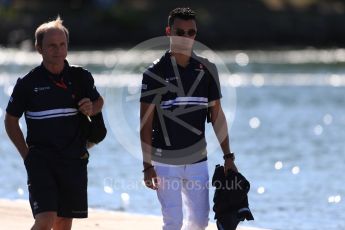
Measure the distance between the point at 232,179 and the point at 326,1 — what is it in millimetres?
74763

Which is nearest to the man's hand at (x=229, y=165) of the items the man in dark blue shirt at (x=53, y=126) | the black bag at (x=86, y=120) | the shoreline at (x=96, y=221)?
the black bag at (x=86, y=120)

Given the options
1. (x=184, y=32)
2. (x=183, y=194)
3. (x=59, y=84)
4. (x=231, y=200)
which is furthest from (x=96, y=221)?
(x=184, y=32)

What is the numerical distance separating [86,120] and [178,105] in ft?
1.95

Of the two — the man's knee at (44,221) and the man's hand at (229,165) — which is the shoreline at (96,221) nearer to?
the man's hand at (229,165)

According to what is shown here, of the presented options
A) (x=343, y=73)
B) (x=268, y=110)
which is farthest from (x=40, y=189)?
(x=343, y=73)

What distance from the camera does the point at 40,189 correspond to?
8.03m

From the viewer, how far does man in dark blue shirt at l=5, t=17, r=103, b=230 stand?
809cm

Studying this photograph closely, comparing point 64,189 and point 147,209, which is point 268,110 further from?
point 64,189

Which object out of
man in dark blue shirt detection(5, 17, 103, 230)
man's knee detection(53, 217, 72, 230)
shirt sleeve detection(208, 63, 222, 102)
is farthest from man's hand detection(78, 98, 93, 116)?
shirt sleeve detection(208, 63, 222, 102)

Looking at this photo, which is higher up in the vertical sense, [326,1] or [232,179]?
[326,1]

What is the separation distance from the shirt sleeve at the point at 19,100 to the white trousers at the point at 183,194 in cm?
94

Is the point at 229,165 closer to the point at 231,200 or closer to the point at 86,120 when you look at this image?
the point at 231,200

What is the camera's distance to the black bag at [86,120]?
8234 mm

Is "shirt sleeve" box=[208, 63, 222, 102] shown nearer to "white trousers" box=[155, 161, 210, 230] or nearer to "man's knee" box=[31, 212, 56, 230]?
"white trousers" box=[155, 161, 210, 230]
